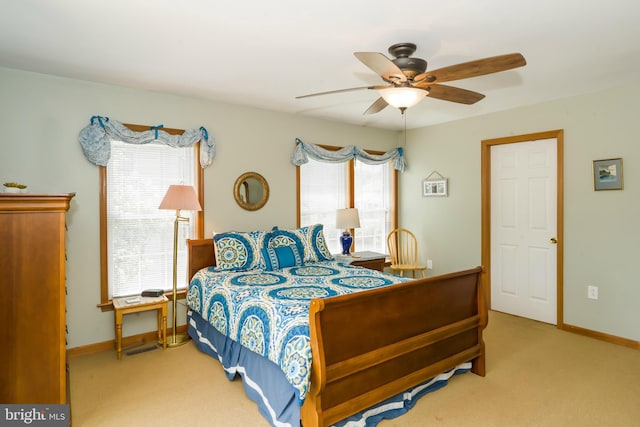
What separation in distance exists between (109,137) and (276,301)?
2.19 m

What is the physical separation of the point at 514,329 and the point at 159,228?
3749mm

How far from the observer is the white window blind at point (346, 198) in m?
4.88

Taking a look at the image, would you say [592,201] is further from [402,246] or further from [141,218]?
[141,218]

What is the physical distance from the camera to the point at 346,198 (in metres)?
5.22

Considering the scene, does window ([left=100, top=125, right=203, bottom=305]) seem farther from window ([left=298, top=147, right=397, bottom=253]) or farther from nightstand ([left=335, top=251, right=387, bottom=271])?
nightstand ([left=335, top=251, right=387, bottom=271])

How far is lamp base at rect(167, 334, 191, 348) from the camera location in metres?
3.62

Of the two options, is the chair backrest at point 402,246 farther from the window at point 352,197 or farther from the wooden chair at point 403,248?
the window at point 352,197

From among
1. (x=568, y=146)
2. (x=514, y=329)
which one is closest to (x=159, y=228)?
(x=514, y=329)

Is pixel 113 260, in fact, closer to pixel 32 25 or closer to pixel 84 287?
pixel 84 287

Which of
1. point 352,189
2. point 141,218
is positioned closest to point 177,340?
point 141,218

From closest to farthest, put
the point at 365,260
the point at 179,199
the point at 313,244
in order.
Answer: the point at 179,199
the point at 313,244
the point at 365,260

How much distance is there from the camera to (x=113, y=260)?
3576mm

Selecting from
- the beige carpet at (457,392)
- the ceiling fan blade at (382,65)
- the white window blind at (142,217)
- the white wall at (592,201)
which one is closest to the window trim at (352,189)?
the white wall at (592,201)

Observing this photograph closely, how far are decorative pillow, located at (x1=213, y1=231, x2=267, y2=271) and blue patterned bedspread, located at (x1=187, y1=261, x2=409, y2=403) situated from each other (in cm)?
11
